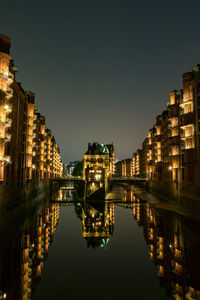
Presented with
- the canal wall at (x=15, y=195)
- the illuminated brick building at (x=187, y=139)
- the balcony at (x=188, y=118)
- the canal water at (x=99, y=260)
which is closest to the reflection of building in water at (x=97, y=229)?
the canal water at (x=99, y=260)

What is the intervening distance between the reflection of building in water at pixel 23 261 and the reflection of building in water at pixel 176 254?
12.7 meters

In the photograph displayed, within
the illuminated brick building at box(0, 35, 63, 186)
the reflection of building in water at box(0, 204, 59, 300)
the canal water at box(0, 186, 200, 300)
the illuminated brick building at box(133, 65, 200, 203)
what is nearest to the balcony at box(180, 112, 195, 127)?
the illuminated brick building at box(133, 65, 200, 203)

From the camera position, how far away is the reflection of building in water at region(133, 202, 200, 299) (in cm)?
1902

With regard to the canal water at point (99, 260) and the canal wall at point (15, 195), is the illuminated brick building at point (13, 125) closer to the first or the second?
the canal wall at point (15, 195)

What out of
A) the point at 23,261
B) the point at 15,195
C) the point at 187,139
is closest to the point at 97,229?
the point at 23,261

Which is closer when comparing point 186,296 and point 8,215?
point 186,296

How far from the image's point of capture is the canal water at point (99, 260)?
19.0 m

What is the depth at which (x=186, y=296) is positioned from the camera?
1762 cm

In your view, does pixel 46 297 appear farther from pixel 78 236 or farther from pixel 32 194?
pixel 32 194

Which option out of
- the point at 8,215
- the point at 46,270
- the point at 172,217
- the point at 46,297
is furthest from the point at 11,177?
the point at 172,217

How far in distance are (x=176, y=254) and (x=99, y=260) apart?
9536 mm

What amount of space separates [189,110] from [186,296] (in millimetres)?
39179

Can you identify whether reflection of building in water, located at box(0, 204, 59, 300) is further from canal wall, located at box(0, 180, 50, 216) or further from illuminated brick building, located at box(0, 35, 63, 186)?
→ illuminated brick building, located at box(0, 35, 63, 186)

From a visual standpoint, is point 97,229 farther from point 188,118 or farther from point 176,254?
point 188,118
